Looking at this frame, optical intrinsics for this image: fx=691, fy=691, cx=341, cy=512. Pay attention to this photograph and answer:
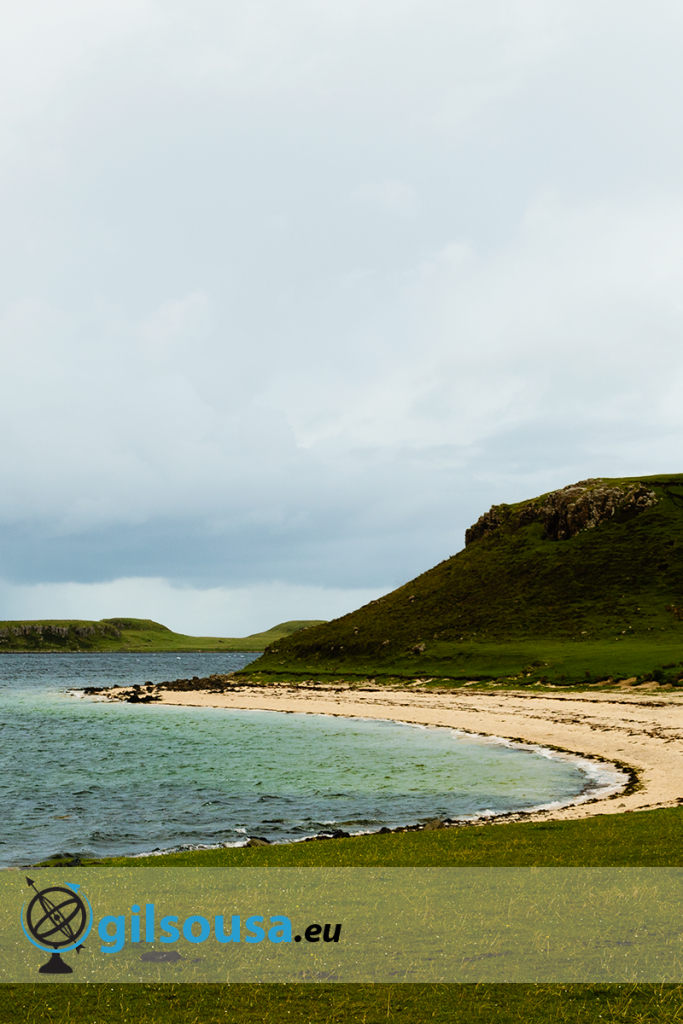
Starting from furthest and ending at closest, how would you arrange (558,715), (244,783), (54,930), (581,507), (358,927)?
1. (581,507)
2. (558,715)
3. (244,783)
4. (358,927)
5. (54,930)

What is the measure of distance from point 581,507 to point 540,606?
37240mm

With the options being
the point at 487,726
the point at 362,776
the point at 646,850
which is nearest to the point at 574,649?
the point at 487,726

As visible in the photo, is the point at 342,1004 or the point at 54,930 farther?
the point at 54,930

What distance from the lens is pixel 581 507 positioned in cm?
15862

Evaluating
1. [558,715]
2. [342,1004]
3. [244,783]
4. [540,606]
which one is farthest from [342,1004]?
[540,606]

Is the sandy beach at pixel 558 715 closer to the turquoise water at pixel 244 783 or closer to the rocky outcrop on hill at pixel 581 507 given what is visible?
the turquoise water at pixel 244 783

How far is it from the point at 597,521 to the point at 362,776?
Answer: 129 metres

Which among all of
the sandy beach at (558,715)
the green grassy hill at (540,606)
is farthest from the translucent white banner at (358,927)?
the green grassy hill at (540,606)

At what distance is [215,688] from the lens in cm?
12706

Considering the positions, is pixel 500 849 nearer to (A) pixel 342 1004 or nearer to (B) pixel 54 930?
(A) pixel 342 1004

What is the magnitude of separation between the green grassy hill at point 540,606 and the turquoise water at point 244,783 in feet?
137

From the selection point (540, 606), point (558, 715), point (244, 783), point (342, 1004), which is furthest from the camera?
point (540, 606)

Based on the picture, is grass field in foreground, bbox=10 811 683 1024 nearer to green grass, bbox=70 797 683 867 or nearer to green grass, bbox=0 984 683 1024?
green grass, bbox=0 984 683 1024

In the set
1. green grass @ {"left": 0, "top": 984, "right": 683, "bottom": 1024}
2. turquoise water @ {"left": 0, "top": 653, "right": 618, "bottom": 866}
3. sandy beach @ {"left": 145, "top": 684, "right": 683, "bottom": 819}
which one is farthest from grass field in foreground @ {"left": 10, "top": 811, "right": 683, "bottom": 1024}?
sandy beach @ {"left": 145, "top": 684, "right": 683, "bottom": 819}
